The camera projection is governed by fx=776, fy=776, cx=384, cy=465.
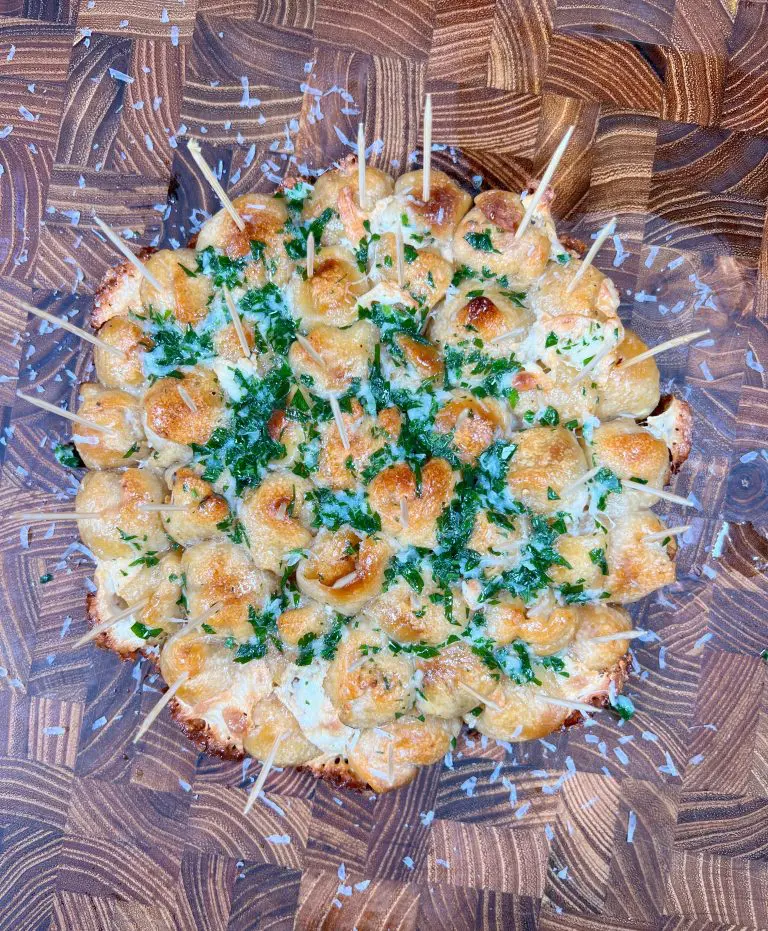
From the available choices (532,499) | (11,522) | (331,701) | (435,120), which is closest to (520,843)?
(331,701)

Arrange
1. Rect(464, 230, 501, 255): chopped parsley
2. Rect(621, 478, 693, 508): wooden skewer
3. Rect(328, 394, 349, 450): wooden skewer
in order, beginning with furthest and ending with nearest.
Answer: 1. Rect(464, 230, 501, 255): chopped parsley
2. Rect(621, 478, 693, 508): wooden skewer
3. Rect(328, 394, 349, 450): wooden skewer

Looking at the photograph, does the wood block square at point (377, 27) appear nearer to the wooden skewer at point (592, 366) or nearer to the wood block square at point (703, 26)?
the wood block square at point (703, 26)

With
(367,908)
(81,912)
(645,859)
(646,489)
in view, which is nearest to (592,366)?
(646,489)

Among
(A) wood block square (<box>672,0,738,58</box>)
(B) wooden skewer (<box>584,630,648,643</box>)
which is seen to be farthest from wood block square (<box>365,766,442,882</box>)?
(A) wood block square (<box>672,0,738,58</box>)

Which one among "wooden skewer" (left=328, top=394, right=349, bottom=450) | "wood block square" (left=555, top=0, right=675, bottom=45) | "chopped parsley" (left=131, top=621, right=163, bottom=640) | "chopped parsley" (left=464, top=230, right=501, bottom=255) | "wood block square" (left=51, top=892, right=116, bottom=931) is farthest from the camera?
"wood block square" (left=51, top=892, right=116, bottom=931)

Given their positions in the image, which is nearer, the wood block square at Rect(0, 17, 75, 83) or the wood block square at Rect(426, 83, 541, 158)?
the wood block square at Rect(426, 83, 541, 158)

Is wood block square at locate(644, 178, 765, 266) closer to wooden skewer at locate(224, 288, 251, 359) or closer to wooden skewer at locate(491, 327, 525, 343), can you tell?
wooden skewer at locate(491, 327, 525, 343)

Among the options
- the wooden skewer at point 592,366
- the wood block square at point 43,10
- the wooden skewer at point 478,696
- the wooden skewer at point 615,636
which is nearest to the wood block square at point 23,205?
the wood block square at point 43,10
